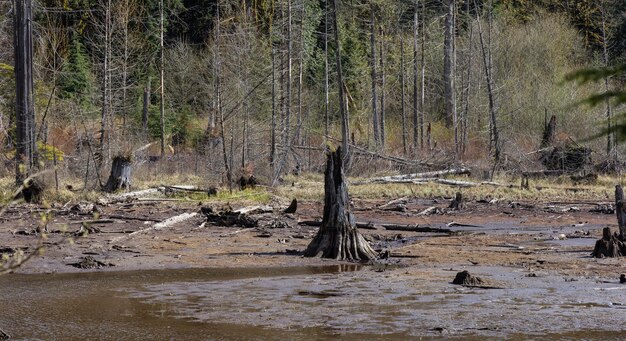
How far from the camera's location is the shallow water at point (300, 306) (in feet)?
33.9

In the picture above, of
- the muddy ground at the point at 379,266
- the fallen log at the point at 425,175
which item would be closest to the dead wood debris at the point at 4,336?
the muddy ground at the point at 379,266

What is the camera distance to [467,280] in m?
13.5

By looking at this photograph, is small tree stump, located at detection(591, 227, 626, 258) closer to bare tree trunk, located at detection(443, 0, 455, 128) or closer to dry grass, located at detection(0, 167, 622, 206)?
dry grass, located at detection(0, 167, 622, 206)

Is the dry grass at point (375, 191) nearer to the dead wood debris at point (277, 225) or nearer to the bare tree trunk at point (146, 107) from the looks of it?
the dead wood debris at point (277, 225)

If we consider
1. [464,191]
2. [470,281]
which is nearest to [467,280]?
[470,281]

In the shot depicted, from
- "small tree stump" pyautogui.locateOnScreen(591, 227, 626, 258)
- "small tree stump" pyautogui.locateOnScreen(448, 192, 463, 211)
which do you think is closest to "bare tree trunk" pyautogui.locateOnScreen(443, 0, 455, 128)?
"small tree stump" pyautogui.locateOnScreen(448, 192, 463, 211)

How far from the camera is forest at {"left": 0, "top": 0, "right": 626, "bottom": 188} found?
107 ft

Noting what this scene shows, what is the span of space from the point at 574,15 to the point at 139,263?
4768 centimetres

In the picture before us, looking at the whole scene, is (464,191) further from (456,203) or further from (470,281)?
(470,281)

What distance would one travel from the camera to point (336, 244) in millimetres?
15859

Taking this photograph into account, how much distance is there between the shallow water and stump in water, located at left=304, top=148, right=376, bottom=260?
92 centimetres

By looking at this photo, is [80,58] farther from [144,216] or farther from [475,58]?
[144,216]

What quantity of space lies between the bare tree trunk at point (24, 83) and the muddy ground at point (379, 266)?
15.3ft

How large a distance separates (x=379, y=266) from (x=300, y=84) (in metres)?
22.0
